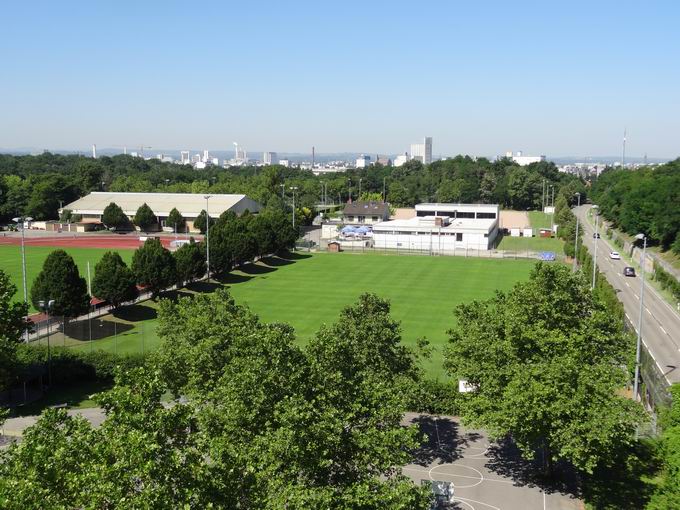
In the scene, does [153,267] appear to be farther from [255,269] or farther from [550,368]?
[550,368]

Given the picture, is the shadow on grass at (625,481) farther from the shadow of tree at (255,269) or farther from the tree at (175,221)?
the tree at (175,221)

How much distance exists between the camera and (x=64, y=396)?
32000mm

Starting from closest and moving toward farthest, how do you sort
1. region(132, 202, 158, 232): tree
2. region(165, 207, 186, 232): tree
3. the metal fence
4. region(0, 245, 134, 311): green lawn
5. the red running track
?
region(0, 245, 134, 311): green lawn, the metal fence, the red running track, region(165, 207, 186, 232): tree, region(132, 202, 158, 232): tree

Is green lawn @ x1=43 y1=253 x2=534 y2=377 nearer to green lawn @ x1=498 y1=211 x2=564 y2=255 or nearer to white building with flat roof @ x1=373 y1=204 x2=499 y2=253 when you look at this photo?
white building with flat roof @ x1=373 y1=204 x2=499 y2=253

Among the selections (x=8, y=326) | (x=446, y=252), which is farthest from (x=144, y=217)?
(x=8, y=326)

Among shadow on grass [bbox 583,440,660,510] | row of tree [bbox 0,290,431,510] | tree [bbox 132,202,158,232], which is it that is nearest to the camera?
row of tree [bbox 0,290,431,510]

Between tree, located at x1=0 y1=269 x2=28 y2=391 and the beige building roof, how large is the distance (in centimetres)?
6918

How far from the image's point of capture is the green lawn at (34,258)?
6097 cm

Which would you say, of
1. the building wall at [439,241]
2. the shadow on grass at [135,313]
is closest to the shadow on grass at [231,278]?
the shadow on grass at [135,313]

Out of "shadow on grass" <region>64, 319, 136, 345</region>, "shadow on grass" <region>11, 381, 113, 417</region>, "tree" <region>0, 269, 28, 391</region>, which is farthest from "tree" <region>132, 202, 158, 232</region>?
"tree" <region>0, 269, 28, 391</region>

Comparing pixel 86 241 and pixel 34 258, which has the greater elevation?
pixel 86 241

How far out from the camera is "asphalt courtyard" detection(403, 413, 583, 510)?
21.7 meters

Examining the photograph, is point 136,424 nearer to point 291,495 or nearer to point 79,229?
point 291,495

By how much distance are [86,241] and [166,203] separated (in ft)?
61.2
